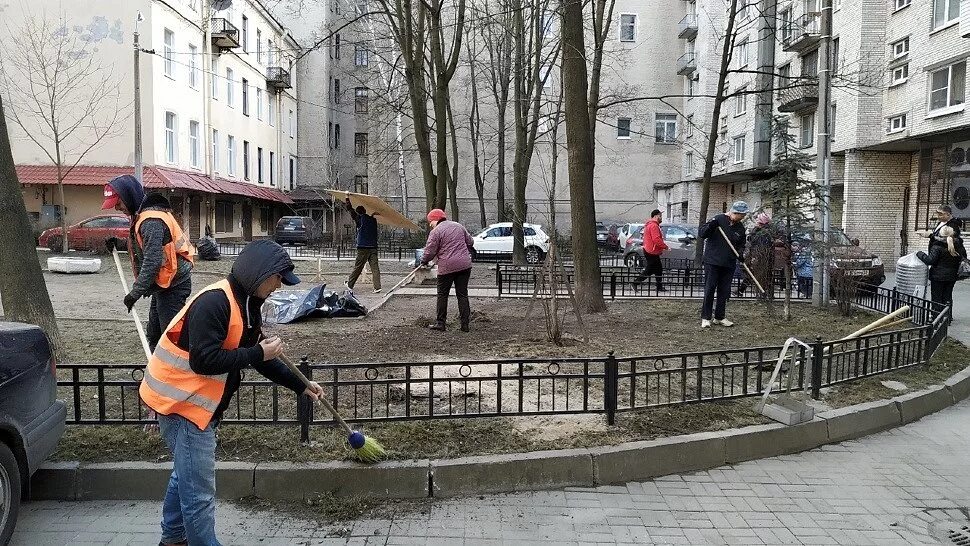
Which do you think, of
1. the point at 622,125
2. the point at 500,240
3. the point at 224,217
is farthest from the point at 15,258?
the point at 622,125

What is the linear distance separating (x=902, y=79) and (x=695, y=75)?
1545 centimetres

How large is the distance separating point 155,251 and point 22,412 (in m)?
1.54

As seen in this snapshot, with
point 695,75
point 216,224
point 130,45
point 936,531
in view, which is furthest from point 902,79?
point 216,224

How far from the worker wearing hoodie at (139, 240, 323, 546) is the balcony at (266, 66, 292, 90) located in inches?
1525

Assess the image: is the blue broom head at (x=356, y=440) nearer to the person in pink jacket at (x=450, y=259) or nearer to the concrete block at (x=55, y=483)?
the concrete block at (x=55, y=483)

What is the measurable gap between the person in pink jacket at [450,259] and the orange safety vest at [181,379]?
5451 millimetres

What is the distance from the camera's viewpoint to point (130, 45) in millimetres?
25266

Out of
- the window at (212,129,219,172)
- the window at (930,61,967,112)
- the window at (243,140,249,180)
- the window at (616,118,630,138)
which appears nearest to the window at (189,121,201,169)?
the window at (212,129,219,172)

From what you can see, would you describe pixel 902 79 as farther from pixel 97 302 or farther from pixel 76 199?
pixel 76 199

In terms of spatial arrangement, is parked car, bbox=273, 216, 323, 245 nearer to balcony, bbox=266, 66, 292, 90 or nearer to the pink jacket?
balcony, bbox=266, 66, 292, 90

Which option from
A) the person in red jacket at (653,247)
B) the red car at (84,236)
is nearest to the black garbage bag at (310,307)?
the person in red jacket at (653,247)

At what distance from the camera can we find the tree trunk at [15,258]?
6.29 metres

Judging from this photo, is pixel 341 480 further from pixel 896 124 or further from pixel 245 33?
pixel 245 33

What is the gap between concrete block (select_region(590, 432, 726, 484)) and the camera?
15.2 feet
